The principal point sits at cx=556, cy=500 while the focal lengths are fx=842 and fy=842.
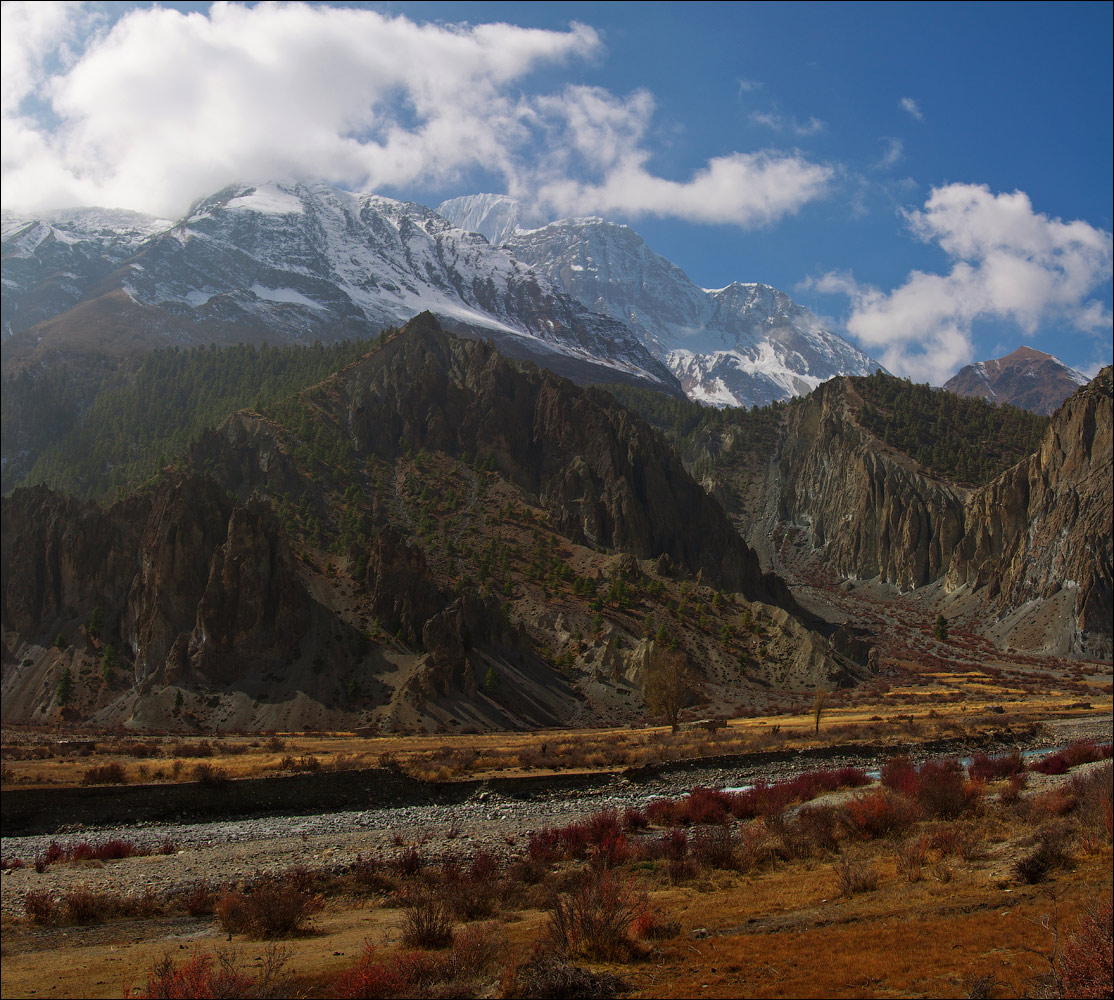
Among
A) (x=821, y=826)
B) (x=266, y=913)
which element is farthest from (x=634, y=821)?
(x=266, y=913)

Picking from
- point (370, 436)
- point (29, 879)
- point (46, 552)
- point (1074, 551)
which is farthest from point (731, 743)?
point (1074, 551)

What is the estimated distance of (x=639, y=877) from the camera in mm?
24250

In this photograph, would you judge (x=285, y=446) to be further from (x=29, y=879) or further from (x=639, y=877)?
(x=639, y=877)

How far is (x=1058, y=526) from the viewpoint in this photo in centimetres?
13925

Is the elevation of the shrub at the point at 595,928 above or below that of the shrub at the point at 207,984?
below

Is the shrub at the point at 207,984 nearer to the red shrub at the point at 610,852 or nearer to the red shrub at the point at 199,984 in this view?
the red shrub at the point at 199,984

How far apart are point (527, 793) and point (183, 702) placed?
4400 centimetres

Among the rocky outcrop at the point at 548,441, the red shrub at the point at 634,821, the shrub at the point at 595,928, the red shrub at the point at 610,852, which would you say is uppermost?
the rocky outcrop at the point at 548,441

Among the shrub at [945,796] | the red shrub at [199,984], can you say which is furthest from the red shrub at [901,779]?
the red shrub at [199,984]

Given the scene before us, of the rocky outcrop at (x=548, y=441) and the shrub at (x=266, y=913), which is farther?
the rocky outcrop at (x=548, y=441)

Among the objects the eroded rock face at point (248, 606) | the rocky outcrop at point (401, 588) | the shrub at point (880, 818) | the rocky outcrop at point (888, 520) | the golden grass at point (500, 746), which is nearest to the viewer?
the shrub at point (880, 818)

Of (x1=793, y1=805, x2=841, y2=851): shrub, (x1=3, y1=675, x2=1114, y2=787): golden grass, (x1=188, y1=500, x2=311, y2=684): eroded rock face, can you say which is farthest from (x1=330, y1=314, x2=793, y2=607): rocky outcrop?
(x1=793, y1=805, x2=841, y2=851): shrub

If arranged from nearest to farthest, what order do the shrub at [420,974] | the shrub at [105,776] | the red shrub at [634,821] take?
the shrub at [420,974] < the red shrub at [634,821] < the shrub at [105,776]

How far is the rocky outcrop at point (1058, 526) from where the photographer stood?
5054 inches
